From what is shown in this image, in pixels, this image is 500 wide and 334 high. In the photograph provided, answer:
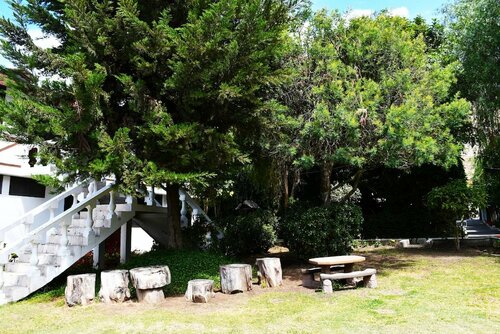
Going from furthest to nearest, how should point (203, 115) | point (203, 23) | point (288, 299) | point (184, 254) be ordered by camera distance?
point (184, 254) → point (203, 115) → point (288, 299) → point (203, 23)

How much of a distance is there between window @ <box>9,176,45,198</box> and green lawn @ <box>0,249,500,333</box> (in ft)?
17.7

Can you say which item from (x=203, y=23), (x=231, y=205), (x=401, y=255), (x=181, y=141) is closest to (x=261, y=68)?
(x=203, y=23)

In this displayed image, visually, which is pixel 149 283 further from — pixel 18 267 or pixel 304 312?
pixel 18 267

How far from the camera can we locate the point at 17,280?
8.73 m

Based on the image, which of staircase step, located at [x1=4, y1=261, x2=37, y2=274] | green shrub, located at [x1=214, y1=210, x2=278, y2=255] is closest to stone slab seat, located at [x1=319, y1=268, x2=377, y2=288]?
green shrub, located at [x1=214, y1=210, x2=278, y2=255]

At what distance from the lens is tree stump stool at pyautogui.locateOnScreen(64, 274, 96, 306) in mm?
7957

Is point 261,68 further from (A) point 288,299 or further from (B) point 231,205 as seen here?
(B) point 231,205

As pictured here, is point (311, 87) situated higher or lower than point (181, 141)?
higher

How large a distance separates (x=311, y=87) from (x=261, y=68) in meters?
2.69

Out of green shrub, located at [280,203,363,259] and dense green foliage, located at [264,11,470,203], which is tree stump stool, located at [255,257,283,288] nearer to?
green shrub, located at [280,203,363,259]

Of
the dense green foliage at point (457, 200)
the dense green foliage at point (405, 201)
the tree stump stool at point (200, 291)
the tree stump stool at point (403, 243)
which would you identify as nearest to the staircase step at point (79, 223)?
the tree stump stool at point (200, 291)

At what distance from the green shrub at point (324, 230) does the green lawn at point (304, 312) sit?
154 cm

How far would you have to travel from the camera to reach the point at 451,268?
11023 millimetres

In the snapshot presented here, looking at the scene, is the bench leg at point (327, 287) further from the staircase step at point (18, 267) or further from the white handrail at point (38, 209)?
the white handrail at point (38, 209)
